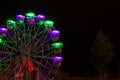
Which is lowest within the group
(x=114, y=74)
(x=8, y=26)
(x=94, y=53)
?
(x=114, y=74)

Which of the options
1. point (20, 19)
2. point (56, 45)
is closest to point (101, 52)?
point (56, 45)

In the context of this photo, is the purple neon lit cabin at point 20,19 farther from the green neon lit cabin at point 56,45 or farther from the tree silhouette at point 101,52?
the tree silhouette at point 101,52

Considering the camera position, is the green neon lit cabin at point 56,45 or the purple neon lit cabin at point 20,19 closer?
the green neon lit cabin at point 56,45

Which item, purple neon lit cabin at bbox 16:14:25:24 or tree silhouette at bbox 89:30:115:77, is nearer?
purple neon lit cabin at bbox 16:14:25:24

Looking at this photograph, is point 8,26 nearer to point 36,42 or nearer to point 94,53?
point 36,42

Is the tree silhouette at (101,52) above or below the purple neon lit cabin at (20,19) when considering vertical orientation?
below

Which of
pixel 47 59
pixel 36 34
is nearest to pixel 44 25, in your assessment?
pixel 36 34

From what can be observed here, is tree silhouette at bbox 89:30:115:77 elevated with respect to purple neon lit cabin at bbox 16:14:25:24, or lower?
lower

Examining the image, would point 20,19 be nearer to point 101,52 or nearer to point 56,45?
point 56,45

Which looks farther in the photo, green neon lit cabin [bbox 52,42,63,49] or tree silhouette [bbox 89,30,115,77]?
tree silhouette [bbox 89,30,115,77]

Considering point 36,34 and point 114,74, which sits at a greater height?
point 36,34

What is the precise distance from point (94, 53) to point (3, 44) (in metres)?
9.40

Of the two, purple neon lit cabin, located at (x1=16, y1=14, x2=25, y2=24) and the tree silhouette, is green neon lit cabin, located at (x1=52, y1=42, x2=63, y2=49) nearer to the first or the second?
purple neon lit cabin, located at (x1=16, y1=14, x2=25, y2=24)

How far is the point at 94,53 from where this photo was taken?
32969mm
